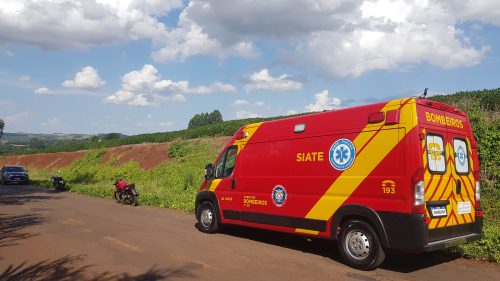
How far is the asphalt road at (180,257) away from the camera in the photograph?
6.66 meters

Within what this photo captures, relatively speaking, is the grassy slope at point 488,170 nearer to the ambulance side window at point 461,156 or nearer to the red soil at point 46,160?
the ambulance side window at point 461,156

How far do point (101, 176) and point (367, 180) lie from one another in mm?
30638

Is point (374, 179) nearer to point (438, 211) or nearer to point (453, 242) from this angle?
point (438, 211)

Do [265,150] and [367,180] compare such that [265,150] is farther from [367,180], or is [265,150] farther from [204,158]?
[204,158]

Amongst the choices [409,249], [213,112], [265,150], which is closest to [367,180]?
[409,249]

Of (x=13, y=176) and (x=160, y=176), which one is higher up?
(x=160, y=176)

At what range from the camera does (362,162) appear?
7.21 metres

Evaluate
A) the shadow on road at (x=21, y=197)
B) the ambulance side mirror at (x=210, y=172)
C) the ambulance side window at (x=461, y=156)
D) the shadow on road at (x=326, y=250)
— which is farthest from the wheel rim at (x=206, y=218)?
the shadow on road at (x=21, y=197)

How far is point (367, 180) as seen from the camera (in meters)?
7.09

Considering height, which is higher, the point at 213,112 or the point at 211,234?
the point at 213,112

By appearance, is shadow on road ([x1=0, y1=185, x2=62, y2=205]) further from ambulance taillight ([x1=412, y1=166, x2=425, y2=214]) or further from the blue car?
ambulance taillight ([x1=412, y1=166, x2=425, y2=214])

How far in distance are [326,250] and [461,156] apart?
9.72 feet

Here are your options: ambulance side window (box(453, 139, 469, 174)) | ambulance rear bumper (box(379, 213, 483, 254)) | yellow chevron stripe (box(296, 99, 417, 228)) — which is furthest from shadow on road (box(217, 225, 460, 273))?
ambulance side window (box(453, 139, 469, 174))

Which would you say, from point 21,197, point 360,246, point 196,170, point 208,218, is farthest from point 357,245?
point 196,170
